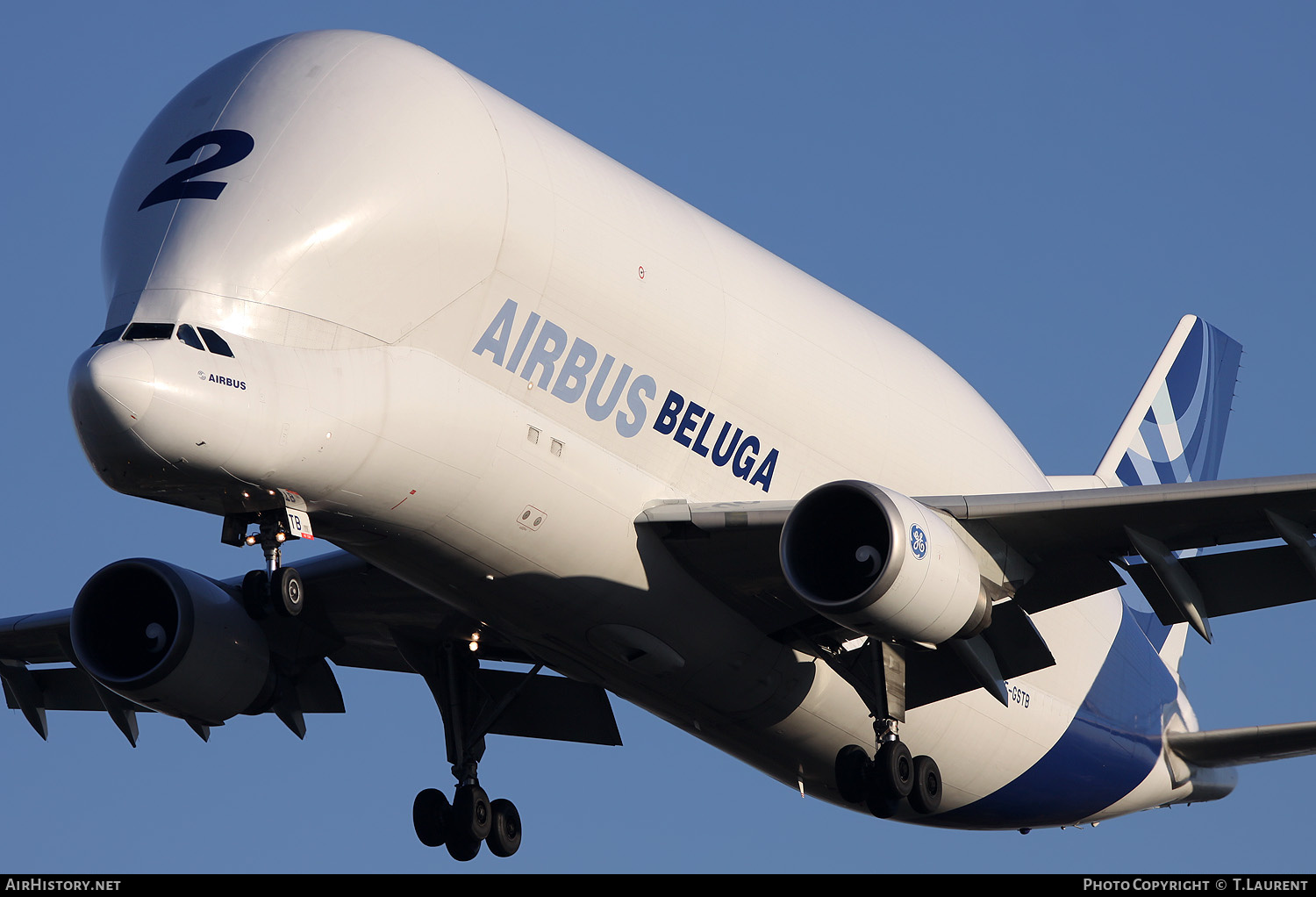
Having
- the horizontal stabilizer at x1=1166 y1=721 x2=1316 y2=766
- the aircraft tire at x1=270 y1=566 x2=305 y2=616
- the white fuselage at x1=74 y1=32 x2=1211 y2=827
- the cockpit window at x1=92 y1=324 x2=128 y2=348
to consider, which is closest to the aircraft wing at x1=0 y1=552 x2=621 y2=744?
the white fuselage at x1=74 y1=32 x2=1211 y2=827

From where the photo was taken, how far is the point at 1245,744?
93.7 feet

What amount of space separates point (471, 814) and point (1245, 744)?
12.5 metres

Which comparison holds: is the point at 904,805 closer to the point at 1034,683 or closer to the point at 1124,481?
the point at 1034,683

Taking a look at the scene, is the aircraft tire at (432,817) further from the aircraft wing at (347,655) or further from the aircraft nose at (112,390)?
the aircraft nose at (112,390)

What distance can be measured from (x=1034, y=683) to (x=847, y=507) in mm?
7403

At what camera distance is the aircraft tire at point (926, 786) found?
23.2m

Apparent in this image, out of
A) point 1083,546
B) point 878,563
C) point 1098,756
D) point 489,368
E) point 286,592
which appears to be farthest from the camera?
point 1098,756

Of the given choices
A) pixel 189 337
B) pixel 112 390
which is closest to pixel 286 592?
pixel 189 337

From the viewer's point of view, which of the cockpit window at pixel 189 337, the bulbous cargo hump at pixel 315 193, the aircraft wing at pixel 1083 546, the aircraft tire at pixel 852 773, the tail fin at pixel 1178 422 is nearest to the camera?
the cockpit window at pixel 189 337

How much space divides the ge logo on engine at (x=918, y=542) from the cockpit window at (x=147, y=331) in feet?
27.2

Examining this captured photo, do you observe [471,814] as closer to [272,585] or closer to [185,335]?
[272,585]

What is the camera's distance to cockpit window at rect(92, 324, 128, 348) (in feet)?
58.3

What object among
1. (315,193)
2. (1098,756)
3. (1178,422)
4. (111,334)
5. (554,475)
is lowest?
(111,334)

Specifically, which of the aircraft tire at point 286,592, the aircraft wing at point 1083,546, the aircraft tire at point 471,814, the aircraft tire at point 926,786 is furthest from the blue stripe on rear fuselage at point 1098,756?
the aircraft tire at point 286,592
